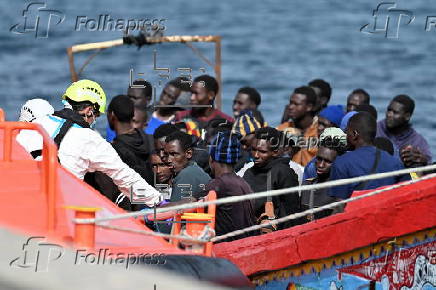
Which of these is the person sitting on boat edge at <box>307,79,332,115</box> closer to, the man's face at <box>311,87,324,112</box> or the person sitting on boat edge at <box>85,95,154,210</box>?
the man's face at <box>311,87,324,112</box>

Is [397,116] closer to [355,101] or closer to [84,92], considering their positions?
[355,101]

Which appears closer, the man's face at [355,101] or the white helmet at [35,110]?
the white helmet at [35,110]

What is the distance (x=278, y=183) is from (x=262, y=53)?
2562cm

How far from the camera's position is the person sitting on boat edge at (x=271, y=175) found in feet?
28.5

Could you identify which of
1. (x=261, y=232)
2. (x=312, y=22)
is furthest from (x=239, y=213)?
(x=312, y=22)

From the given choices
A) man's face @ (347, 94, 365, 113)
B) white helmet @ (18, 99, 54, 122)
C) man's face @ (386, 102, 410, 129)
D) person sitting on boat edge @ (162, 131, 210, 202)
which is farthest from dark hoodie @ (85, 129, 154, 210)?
man's face @ (347, 94, 365, 113)

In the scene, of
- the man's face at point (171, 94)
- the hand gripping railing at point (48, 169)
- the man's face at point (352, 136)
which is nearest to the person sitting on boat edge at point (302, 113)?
the man's face at point (171, 94)

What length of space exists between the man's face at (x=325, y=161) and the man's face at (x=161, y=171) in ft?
3.82

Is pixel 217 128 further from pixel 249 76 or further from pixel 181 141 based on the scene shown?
pixel 249 76

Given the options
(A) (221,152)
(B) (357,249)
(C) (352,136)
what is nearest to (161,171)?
(A) (221,152)

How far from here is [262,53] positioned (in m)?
34.2

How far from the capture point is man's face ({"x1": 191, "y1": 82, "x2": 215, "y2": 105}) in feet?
38.7

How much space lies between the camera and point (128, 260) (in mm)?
5980

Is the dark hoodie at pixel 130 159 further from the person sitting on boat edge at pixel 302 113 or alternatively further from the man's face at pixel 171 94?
the man's face at pixel 171 94
